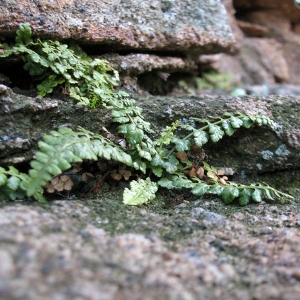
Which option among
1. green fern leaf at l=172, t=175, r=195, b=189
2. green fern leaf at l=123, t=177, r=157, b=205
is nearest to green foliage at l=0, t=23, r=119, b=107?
green fern leaf at l=123, t=177, r=157, b=205

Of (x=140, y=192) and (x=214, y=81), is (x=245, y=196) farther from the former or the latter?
(x=214, y=81)

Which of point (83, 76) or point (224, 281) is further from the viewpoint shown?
point (83, 76)

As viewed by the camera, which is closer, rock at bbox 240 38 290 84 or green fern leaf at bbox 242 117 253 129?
green fern leaf at bbox 242 117 253 129

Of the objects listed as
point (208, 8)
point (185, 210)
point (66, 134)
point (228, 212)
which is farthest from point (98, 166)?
point (208, 8)

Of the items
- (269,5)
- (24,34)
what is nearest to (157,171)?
(24,34)

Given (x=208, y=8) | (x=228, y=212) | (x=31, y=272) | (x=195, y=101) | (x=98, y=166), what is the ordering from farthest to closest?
1. (x=208, y=8)
2. (x=195, y=101)
3. (x=98, y=166)
4. (x=228, y=212)
5. (x=31, y=272)

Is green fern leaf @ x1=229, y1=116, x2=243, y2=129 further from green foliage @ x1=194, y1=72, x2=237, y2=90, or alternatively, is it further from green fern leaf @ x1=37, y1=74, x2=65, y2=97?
green foliage @ x1=194, y1=72, x2=237, y2=90

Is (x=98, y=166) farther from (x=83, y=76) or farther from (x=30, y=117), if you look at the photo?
(x=83, y=76)

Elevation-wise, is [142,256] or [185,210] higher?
[142,256]
